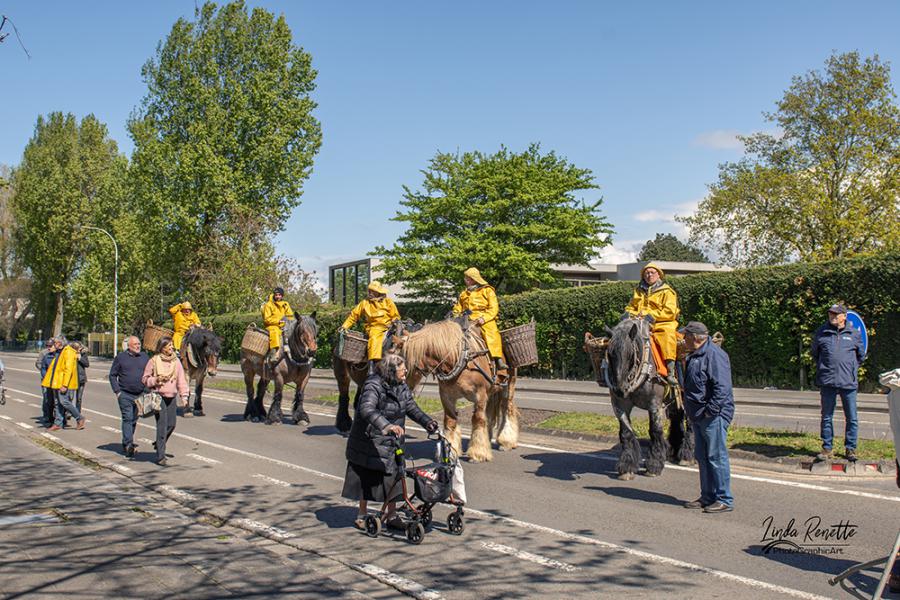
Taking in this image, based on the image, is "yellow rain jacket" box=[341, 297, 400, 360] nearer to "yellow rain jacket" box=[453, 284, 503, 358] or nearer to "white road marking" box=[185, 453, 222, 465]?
"yellow rain jacket" box=[453, 284, 503, 358]

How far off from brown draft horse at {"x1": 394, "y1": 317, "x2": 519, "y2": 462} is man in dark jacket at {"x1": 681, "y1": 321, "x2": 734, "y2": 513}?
3.57 m

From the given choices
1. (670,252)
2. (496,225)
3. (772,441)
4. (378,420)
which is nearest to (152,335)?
(378,420)

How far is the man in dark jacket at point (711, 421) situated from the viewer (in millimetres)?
8320

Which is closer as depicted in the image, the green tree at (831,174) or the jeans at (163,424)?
the jeans at (163,424)

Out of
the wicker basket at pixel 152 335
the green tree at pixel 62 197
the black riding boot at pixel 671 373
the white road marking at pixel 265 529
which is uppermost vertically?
the green tree at pixel 62 197

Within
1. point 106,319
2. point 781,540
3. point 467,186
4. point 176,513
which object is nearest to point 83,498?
point 176,513

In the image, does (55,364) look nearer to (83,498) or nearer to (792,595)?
(83,498)

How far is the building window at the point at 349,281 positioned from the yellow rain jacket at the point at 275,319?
47911mm

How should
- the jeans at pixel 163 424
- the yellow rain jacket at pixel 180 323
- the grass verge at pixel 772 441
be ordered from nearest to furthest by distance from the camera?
1. the grass verge at pixel 772 441
2. the jeans at pixel 163 424
3. the yellow rain jacket at pixel 180 323

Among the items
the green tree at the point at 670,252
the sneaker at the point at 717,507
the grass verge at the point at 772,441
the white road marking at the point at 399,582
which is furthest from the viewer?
the green tree at the point at 670,252

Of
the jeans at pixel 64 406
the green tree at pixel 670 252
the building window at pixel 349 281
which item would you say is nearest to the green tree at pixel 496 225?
the building window at pixel 349 281

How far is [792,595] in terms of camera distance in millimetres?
5777

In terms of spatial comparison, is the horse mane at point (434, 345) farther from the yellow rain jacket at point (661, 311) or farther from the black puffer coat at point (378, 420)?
the black puffer coat at point (378, 420)

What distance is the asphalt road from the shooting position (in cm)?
618
